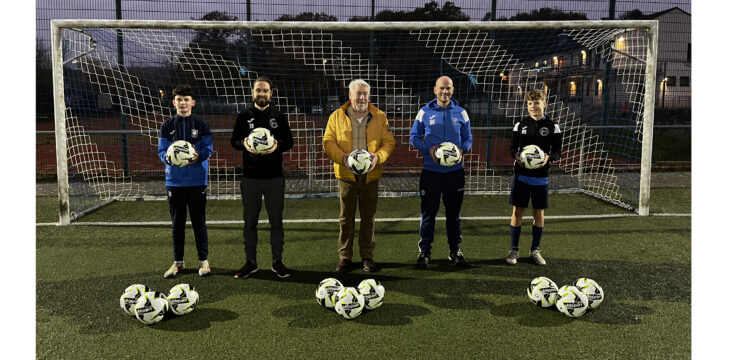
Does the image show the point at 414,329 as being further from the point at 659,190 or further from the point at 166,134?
the point at 659,190

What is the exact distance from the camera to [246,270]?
175 inches

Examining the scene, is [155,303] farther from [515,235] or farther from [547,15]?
[547,15]

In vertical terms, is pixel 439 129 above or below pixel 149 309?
above

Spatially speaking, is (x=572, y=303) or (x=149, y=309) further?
(x=572, y=303)

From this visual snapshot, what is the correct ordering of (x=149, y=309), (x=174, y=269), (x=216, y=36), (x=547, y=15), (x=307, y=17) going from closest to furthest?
(x=149, y=309) < (x=174, y=269) < (x=216, y=36) < (x=307, y=17) < (x=547, y=15)

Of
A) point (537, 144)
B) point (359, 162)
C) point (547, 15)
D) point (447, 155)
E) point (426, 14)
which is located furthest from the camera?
point (547, 15)

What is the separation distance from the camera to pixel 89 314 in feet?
11.9

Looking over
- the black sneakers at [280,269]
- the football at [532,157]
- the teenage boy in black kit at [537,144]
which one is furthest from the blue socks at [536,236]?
the black sneakers at [280,269]

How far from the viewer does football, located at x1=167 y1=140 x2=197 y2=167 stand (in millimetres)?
4027

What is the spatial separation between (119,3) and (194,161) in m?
6.64

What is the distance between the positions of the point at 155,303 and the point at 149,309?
0.18 feet

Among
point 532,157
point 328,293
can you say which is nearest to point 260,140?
point 328,293

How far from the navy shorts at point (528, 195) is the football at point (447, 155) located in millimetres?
885

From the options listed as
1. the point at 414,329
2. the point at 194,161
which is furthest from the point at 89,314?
the point at 414,329
